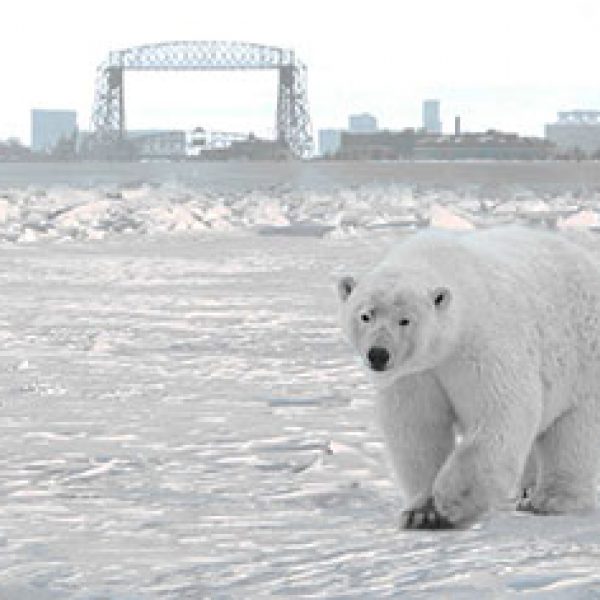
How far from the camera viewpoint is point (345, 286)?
3002 mm

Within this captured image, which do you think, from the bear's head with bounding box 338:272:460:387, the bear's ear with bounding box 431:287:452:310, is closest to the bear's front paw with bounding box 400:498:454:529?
the bear's head with bounding box 338:272:460:387

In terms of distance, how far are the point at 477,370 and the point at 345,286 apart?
0.31 m

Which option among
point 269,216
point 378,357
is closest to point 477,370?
point 378,357

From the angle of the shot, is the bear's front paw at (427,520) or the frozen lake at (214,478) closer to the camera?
the frozen lake at (214,478)

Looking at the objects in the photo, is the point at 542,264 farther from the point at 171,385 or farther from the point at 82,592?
the point at 171,385

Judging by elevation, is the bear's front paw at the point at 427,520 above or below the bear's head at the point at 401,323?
below

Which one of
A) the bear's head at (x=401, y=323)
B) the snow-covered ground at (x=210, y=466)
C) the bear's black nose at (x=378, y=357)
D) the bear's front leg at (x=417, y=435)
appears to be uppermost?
the bear's head at (x=401, y=323)

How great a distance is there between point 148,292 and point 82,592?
601 cm

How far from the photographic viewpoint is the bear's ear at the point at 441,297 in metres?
2.87

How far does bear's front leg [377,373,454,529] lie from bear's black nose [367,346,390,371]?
217 millimetres

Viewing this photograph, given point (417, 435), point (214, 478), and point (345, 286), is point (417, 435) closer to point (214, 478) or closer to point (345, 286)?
point (345, 286)

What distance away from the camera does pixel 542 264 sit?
3402mm

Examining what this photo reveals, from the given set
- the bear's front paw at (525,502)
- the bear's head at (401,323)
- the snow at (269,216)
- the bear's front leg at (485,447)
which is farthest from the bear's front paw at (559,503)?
the snow at (269,216)

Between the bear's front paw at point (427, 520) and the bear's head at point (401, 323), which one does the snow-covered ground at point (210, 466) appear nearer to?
the bear's front paw at point (427, 520)
